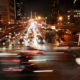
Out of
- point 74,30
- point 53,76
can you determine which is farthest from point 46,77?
point 74,30

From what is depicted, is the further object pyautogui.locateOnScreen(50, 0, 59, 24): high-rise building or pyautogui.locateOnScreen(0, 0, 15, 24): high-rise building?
pyautogui.locateOnScreen(50, 0, 59, 24): high-rise building

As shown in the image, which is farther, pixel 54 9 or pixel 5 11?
pixel 5 11

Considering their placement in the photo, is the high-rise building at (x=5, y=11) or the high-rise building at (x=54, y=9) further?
the high-rise building at (x=54, y=9)

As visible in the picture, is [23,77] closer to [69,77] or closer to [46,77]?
[46,77]

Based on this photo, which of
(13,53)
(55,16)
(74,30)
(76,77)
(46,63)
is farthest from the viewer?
(55,16)

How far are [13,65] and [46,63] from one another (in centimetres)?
345

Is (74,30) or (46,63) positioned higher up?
(74,30)

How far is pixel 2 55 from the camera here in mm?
9062

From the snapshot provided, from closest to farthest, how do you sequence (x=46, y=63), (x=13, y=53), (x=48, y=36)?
(x=13, y=53)
(x=46, y=63)
(x=48, y=36)

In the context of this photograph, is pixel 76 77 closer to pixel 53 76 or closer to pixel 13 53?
pixel 53 76

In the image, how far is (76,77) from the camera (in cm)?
839

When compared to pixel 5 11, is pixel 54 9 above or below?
below

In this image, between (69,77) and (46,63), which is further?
(46,63)

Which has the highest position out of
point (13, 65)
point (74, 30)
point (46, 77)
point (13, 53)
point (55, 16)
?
point (55, 16)
